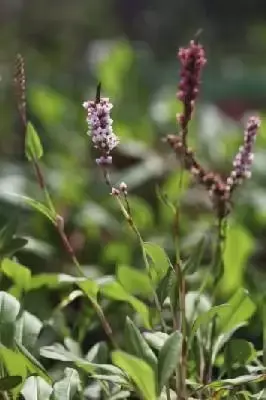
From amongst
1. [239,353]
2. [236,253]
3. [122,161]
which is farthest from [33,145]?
[122,161]

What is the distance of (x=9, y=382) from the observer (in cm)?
67

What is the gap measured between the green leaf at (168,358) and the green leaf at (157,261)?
97mm

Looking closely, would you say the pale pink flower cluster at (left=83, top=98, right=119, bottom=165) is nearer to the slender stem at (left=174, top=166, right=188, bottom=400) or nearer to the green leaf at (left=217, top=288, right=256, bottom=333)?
the slender stem at (left=174, top=166, right=188, bottom=400)

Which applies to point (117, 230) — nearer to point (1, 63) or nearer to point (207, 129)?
point (207, 129)

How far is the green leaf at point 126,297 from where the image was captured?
30.3 inches

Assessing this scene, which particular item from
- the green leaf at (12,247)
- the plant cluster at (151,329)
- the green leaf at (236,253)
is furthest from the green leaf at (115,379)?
the green leaf at (236,253)

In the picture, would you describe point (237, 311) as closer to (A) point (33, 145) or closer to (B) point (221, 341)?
(B) point (221, 341)

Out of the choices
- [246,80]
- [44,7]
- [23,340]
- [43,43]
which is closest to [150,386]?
[23,340]

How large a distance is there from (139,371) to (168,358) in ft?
0.06

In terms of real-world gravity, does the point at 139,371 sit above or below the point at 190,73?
below

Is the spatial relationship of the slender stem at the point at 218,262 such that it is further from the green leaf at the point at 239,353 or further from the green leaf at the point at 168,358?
the green leaf at the point at 168,358

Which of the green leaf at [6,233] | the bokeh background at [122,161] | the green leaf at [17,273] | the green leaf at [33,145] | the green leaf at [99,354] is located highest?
the bokeh background at [122,161]

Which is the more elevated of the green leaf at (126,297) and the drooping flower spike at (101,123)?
the drooping flower spike at (101,123)

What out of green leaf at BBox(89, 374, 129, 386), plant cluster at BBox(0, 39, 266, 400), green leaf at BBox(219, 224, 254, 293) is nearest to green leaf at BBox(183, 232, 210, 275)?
plant cluster at BBox(0, 39, 266, 400)
